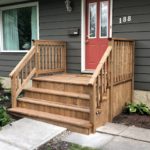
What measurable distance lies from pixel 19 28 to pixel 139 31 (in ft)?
13.2

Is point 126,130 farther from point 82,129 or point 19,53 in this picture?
point 19,53

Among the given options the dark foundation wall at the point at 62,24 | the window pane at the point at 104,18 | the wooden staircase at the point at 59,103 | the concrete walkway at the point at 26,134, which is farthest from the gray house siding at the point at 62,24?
the concrete walkway at the point at 26,134

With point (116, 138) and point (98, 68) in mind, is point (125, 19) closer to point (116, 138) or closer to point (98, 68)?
point (98, 68)

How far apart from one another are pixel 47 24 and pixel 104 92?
3.24 meters

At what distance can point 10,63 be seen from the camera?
336 inches

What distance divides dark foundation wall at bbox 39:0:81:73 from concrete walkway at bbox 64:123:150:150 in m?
2.49

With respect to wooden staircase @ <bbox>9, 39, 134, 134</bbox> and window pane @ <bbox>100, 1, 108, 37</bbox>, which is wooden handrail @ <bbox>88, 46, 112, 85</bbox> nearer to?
wooden staircase @ <bbox>9, 39, 134, 134</bbox>

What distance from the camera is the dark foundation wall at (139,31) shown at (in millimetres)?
5887

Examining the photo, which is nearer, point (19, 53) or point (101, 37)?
point (101, 37)

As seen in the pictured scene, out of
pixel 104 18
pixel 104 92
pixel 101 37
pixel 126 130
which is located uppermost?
pixel 104 18

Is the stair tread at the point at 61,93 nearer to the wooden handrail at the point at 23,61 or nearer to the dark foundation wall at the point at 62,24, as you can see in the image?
the wooden handrail at the point at 23,61

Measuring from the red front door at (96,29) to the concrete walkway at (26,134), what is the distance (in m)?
2.37

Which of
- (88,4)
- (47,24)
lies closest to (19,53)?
(47,24)

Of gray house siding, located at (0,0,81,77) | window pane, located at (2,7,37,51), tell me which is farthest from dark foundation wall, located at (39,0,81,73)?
window pane, located at (2,7,37,51)
